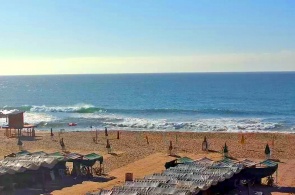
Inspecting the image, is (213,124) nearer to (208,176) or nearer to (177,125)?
(177,125)

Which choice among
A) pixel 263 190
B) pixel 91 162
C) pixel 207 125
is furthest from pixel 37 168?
pixel 207 125

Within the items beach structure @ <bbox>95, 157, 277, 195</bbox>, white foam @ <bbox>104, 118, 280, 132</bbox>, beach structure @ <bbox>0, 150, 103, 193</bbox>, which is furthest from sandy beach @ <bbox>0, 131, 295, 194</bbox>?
white foam @ <bbox>104, 118, 280, 132</bbox>

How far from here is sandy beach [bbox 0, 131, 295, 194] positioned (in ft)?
99.1

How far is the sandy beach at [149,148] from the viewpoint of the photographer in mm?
30203

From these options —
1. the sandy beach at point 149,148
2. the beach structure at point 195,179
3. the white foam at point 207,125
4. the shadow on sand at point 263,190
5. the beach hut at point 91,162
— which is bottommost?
the white foam at point 207,125

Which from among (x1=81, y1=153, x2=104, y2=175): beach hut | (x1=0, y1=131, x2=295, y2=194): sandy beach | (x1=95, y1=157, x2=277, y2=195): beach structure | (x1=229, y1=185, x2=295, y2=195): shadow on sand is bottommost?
(x1=0, y1=131, x2=295, y2=194): sandy beach

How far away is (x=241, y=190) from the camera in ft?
84.1

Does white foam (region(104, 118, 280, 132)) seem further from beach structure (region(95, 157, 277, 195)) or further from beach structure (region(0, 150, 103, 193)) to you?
beach structure (region(95, 157, 277, 195))

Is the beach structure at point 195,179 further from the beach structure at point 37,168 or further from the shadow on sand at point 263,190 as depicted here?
the beach structure at point 37,168

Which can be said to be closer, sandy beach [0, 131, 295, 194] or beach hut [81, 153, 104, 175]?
beach hut [81, 153, 104, 175]

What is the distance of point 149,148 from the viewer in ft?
133

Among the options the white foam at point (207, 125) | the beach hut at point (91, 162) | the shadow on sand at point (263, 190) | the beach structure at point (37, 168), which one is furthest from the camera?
the white foam at point (207, 125)

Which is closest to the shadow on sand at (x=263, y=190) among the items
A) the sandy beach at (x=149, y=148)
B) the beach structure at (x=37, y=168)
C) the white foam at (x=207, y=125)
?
the sandy beach at (x=149, y=148)

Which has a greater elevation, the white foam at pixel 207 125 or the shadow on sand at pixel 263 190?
the shadow on sand at pixel 263 190
